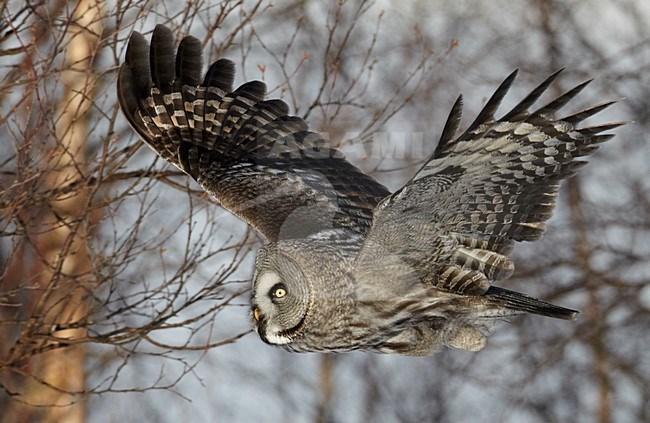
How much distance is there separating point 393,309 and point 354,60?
8825 mm

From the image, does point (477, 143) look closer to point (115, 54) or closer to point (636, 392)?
point (115, 54)

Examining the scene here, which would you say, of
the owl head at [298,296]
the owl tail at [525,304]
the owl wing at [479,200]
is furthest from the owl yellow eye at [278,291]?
the owl tail at [525,304]

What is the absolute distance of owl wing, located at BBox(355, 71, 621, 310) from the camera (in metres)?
4.57

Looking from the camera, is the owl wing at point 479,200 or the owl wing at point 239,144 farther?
the owl wing at point 239,144

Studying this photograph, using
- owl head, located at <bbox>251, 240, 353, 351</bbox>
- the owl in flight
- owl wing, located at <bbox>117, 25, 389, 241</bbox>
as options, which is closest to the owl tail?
the owl in flight

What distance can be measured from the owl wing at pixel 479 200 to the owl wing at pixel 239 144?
0.78 meters

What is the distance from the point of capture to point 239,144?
6.13 m

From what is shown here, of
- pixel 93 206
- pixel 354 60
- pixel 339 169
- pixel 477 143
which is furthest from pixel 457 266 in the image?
pixel 354 60

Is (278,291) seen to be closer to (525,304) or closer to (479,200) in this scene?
(479,200)

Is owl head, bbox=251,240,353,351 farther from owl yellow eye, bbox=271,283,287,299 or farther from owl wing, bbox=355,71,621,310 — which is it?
owl wing, bbox=355,71,621,310

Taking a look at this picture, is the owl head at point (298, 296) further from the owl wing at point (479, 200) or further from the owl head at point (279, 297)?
the owl wing at point (479, 200)

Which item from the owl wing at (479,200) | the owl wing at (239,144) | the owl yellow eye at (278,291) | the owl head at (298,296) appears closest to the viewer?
the owl wing at (479,200)

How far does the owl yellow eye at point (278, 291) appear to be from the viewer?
5109mm

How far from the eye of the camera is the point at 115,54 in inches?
214
